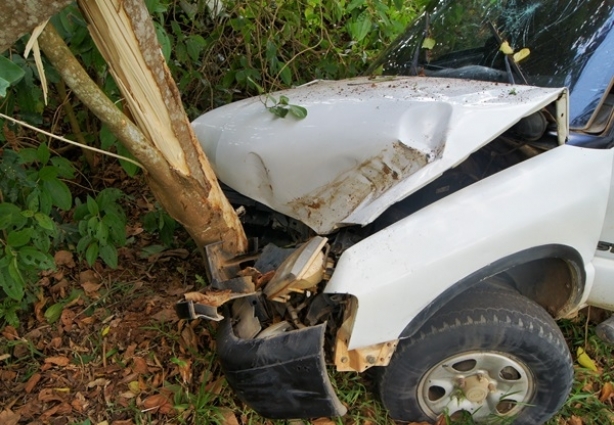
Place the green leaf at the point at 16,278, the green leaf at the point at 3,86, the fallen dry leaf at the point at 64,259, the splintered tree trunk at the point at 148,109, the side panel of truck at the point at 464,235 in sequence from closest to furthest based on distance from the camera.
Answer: the green leaf at the point at 3,86 → the splintered tree trunk at the point at 148,109 → the side panel of truck at the point at 464,235 → the green leaf at the point at 16,278 → the fallen dry leaf at the point at 64,259

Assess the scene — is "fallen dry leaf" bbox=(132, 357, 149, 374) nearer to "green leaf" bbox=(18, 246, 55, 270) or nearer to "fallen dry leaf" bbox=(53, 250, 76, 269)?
"green leaf" bbox=(18, 246, 55, 270)

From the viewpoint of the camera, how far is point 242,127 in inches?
105

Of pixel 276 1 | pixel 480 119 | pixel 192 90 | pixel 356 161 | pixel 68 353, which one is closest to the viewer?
pixel 480 119

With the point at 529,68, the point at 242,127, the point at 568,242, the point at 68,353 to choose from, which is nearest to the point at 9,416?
the point at 68,353

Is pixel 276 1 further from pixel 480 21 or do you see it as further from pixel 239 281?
pixel 239 281

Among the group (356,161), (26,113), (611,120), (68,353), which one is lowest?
(68,353)

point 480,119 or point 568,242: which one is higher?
point 480,119

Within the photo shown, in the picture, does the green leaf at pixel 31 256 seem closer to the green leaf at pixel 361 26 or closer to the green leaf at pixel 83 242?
the green leaf at pixel 83 242

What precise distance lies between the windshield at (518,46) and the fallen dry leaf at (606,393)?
134cm

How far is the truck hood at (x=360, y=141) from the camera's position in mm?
2086

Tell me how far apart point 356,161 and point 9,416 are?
1.96 metres

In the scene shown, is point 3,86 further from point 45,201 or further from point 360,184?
point 45,201

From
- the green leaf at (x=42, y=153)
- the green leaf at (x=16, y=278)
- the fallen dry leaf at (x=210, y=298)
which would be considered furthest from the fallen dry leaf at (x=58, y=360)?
the fallen dry leaf at (x=210, y=298)

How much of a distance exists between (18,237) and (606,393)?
2.89 meters
